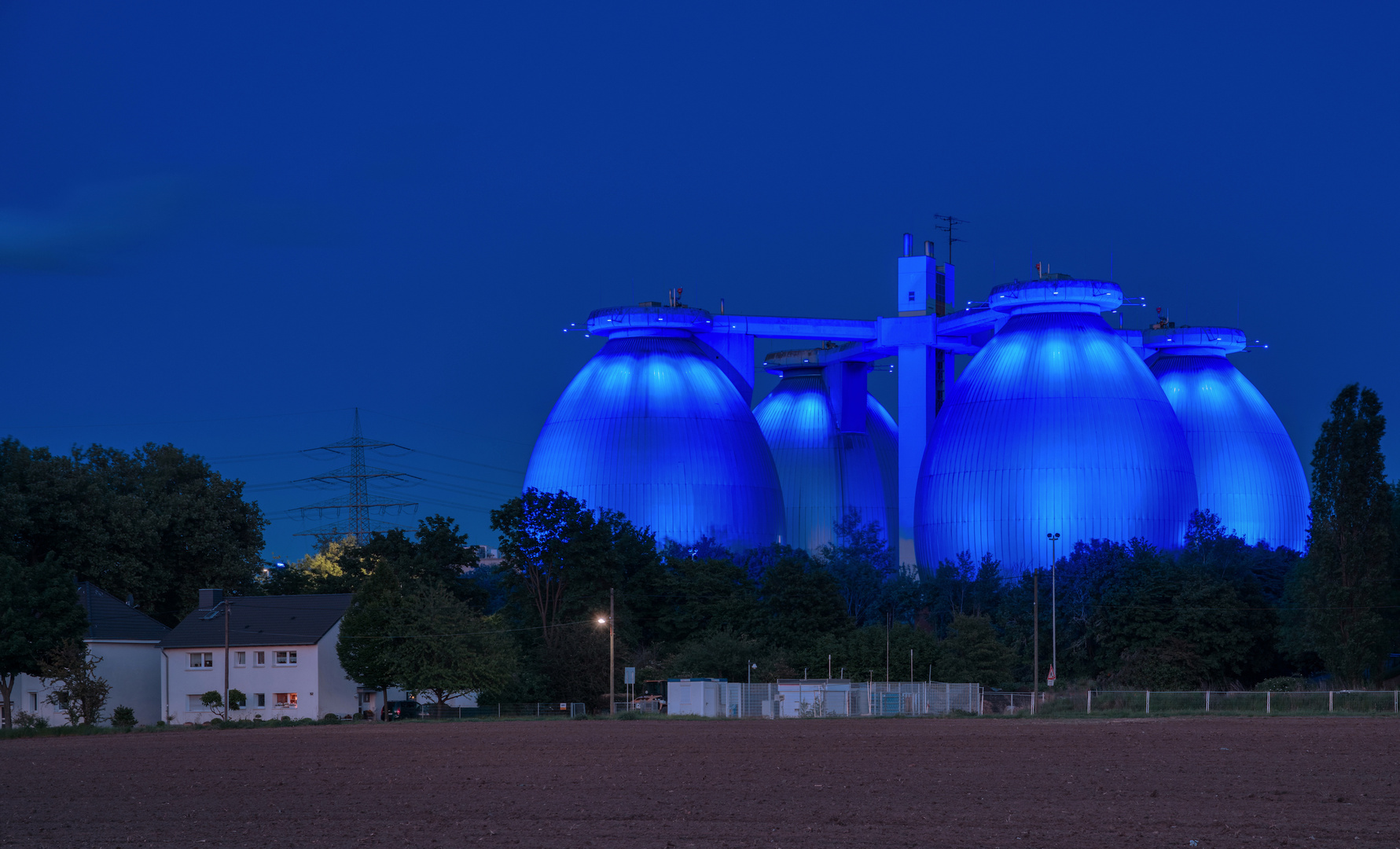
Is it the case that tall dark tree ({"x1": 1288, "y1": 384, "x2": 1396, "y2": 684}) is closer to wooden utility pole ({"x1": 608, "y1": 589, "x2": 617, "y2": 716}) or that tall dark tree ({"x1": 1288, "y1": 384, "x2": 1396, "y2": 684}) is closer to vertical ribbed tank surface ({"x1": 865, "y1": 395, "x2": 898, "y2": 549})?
wooden utility pole ({"x1": 608, "y1": 589, "x2": 617, "y2": 716})

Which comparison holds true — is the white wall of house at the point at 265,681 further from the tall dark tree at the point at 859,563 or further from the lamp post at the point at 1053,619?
the lamp post at the point at 1053,619

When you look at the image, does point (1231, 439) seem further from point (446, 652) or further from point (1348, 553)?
point (446, 652)

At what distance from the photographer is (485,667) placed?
214 ft

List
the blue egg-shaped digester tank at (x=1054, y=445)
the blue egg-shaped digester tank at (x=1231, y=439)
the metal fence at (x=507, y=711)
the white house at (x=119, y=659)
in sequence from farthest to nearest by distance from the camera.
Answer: the blue egg-shaped digester tank at (x=1231, y=439) < the blue egg-shaped digester tank at (x=1054, y=445) < the white house at (x=119, y=659) < the metal fence at (x=507, y=711)

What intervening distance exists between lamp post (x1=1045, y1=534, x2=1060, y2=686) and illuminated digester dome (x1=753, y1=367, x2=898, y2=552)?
19.4 metres

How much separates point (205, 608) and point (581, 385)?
955 inches

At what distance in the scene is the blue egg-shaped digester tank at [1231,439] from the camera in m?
92.5

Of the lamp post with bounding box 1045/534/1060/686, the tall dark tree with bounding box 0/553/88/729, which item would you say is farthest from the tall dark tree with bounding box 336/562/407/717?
the lamp post with bounding box 1045/534/1060/686

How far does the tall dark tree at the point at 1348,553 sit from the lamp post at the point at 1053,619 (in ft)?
29.3

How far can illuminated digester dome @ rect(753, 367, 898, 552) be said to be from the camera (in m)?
101

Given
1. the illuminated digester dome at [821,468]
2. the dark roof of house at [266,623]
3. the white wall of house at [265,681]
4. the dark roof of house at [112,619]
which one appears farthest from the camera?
the illuminated digester dome at [821,468]

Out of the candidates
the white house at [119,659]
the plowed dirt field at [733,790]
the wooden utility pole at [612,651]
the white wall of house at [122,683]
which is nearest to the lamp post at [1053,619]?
Answer: the wooden utility pole at [612,651]

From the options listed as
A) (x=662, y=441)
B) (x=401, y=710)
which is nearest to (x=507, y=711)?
(x=401, y=710)

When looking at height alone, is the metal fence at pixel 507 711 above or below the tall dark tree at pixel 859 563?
below
